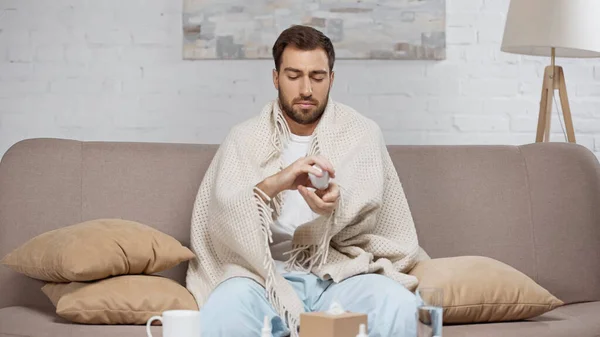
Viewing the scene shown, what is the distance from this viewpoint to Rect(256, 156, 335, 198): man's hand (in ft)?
8.13

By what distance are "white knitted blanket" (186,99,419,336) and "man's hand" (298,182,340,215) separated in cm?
9

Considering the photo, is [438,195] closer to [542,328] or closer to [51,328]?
[542,328]

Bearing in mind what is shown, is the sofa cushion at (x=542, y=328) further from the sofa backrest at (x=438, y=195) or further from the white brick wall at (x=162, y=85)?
the white brick wall at (x=162, y=85)

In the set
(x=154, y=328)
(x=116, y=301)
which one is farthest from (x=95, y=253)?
(x=154, y=328)

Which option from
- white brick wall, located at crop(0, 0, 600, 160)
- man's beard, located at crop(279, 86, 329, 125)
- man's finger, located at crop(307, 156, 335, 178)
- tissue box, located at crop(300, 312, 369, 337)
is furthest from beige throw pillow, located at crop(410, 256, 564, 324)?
white brick wall, located at crop(0, 0, 600, 160)

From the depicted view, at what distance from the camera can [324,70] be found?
296 centimetres

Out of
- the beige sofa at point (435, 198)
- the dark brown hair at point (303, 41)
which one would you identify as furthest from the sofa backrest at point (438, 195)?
the dark brown hair at point (303, 41)

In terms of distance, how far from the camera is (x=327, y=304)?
2.63m

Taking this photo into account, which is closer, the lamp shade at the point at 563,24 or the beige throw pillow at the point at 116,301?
the beige throw pillow at the point at 116,301

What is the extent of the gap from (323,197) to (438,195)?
0.67 meters

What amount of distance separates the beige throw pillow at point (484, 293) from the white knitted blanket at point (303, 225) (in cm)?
→ 14

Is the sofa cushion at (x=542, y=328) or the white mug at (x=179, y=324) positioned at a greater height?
the white mug at (x=179, y=324)

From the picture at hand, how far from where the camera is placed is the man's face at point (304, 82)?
116 inches

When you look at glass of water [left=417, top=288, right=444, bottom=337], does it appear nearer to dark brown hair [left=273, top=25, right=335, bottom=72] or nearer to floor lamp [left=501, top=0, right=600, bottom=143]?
dark brown hair [left=273, top=25, right=335, bottom=72]
